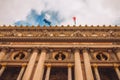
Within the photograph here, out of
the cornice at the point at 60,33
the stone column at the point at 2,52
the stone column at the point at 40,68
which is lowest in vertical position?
the stone column at the point at 40,68

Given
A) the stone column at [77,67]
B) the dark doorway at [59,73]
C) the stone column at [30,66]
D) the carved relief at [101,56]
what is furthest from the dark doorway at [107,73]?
the stone column at [30,66]

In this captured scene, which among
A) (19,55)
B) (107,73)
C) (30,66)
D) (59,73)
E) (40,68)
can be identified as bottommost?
(40,68)

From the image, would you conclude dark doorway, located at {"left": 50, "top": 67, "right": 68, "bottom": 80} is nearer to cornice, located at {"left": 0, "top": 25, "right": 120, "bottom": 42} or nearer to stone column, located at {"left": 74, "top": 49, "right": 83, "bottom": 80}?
stone column, located at {"left": 74, "top": 49, "right": 83, "bottom": 80}

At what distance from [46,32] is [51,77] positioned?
827 cm

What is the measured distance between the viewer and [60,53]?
23.9 metres

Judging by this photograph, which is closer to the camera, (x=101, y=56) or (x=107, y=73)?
(x=107, y=73)

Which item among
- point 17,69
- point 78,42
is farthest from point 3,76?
point 78,42

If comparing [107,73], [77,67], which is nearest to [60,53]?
[77,67]

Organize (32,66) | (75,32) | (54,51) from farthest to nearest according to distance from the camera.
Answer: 1. (75,32)
2. (54,51)
3. (32,66)

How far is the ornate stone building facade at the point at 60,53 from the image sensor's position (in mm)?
20594

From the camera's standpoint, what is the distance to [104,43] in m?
24.7

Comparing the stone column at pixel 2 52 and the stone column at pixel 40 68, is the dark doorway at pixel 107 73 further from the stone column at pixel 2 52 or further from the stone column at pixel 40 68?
the stone column at pixel 2 52

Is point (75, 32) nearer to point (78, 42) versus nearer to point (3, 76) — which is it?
point (78, 42)

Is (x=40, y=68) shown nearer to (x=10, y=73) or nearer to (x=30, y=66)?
(x=30, y=66)
